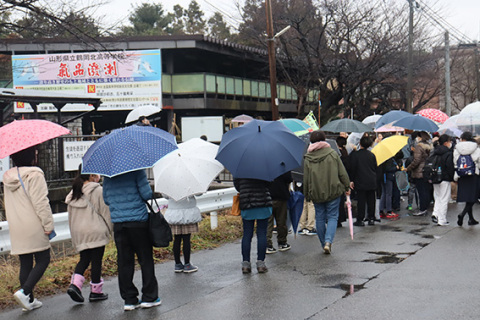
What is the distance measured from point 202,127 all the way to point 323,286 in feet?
80.1

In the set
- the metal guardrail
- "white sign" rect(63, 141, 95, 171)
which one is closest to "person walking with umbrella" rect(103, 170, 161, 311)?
the metal guardrail

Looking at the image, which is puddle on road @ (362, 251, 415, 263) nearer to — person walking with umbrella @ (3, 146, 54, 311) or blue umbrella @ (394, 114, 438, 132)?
person walking with umbrella @ (3, 146, 54, 311)

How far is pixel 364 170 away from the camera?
12.6m

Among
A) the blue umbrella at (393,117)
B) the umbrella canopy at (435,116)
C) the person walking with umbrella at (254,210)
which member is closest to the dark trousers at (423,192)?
the blue umbrella at (393,117)

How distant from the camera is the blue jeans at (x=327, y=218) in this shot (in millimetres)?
9586

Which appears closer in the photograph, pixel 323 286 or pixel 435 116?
pixel 323 286

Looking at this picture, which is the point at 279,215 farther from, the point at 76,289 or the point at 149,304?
the point at 76,289

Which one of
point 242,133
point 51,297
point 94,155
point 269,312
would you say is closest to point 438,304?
point 269,312

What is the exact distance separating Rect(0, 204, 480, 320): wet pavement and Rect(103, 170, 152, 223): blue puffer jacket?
1023 mm

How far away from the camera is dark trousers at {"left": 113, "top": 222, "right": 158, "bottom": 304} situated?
22.0ft

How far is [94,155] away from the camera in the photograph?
6.50m

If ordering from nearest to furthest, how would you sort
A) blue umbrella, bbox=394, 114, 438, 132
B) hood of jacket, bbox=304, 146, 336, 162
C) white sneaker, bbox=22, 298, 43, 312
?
white sneaker, bbox=22, 298, 43, 312 < hood of jacket, bbox=304, 146, 336, 162 < blue umbrella, bbox=394, 114, 438, 132

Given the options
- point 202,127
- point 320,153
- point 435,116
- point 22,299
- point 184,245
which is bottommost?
point 22,299

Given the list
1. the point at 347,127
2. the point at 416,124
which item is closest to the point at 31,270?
the point at 347,127
